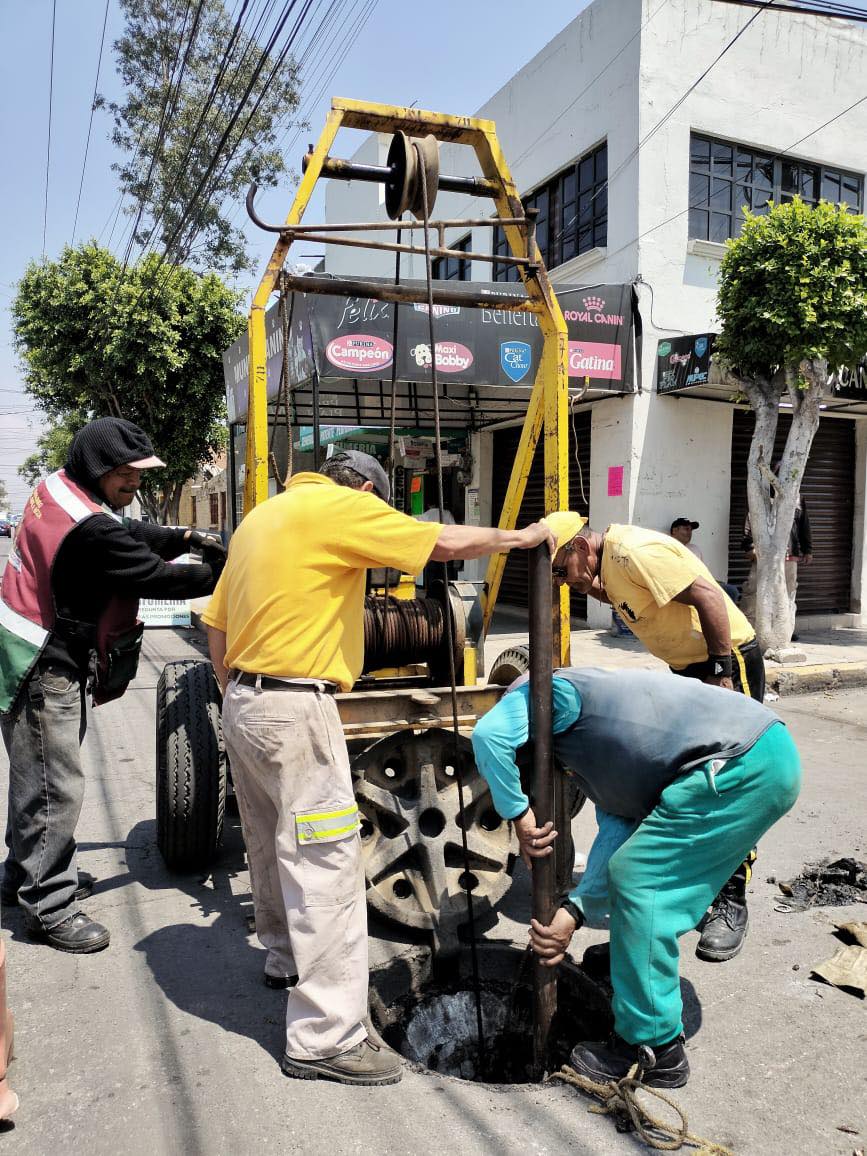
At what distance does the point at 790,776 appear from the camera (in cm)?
269

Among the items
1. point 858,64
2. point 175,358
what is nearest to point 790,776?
point 858,64

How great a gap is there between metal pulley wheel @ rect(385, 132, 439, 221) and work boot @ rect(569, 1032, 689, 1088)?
308 cm

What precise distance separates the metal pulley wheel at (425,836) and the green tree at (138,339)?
14927 mm

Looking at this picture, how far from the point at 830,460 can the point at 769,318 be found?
5277 mm

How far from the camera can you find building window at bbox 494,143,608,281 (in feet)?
38.5

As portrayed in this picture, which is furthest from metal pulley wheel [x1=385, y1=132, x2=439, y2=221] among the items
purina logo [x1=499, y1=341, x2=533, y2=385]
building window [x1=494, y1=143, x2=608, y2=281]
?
building window [x1=494, y1=143, x2=608, y2=281]

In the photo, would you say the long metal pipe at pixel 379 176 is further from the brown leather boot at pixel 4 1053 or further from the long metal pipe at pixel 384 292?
the brown leather boot at pixel 4 1053

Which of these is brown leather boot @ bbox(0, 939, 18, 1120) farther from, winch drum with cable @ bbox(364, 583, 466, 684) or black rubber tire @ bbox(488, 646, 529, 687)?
black rubber tire @ bbox(488, 646, 529, 687)

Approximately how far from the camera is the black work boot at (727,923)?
11.8ft

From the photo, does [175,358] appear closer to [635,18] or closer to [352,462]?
[635,18]

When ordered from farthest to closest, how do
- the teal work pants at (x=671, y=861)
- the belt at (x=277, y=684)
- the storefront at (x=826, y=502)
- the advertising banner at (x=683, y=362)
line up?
the storefront at (x=826, y=502)
the advertising banner at (x=683, y=362)
the belt at (x=277, y=684)
the teal work pants at (x=671, y=861)

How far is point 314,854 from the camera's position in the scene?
2752mm

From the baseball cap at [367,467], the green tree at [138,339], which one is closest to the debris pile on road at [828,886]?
the baseball cap at [367,467]

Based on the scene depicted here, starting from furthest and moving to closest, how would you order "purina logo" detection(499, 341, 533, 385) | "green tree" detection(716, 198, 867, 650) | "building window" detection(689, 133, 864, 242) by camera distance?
1. "building window" detection(689, 133, 864, 242)
2. "purina logo" detection(499, 341, 533, 385)
3. "green tree" detection(716, 198, 867, 650)
